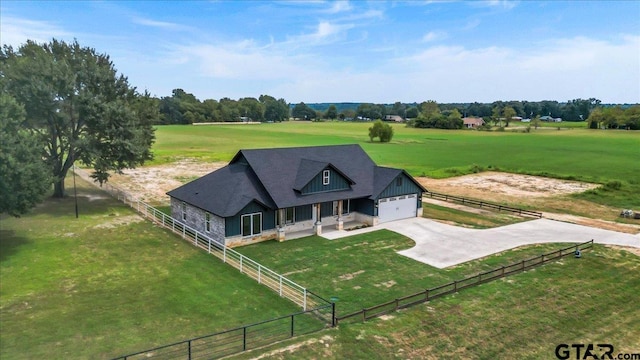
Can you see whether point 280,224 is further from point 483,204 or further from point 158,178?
point 158,178

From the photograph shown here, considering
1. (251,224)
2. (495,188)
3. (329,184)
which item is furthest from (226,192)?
(495,188)

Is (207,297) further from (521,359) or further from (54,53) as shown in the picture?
(54,53)

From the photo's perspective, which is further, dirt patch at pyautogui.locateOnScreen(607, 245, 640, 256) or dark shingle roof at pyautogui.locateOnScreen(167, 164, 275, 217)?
dark shingle roof at pyautogui.locateOnScreen(167, 164, 275, 217)

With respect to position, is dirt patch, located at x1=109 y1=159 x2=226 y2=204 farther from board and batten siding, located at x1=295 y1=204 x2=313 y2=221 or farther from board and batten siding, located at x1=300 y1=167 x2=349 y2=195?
board and batten siding, located at x1=300 y1=167 x2=349 y2=195

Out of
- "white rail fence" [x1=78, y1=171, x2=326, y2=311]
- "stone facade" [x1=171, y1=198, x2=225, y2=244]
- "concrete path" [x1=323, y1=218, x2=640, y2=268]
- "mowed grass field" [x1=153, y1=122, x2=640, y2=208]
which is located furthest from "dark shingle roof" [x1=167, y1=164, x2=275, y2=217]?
"mowed grass field" [x1=153, y1=122, x2=640, y2=208]

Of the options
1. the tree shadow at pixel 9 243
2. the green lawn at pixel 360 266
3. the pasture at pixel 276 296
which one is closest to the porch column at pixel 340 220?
the green lawn at pixel 360 266
